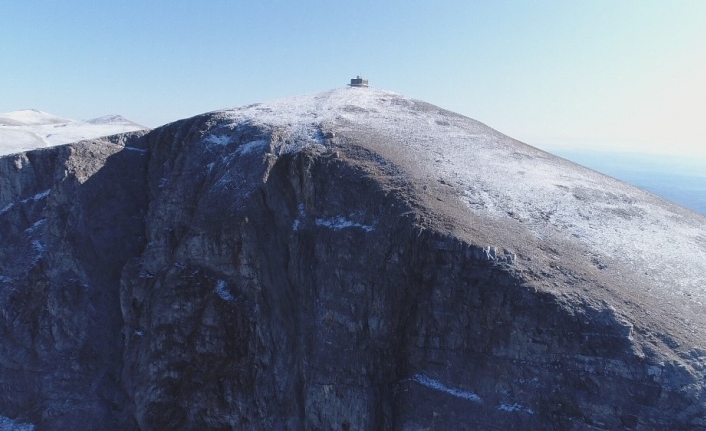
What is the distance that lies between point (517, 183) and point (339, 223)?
1233 cm

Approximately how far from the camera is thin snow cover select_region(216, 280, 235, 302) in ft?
76.2

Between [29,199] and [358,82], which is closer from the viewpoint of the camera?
[29,199]

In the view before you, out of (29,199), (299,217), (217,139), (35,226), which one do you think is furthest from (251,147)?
(29,199)

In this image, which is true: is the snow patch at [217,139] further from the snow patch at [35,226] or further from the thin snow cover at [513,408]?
the thin snow cover at [513,408]

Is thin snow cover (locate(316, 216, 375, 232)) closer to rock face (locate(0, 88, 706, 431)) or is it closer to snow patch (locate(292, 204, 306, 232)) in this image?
rock face (locate(0, 88, 706, 431))

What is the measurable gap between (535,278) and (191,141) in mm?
27353

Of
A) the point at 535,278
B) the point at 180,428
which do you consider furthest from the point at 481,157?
the point at 180,428

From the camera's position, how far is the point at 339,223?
75.3ft

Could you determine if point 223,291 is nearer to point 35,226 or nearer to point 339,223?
point 339,223

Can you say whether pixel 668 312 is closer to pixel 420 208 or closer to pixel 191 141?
pixel 420 208

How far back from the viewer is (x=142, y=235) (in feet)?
101

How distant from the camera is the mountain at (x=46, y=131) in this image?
A: 4444cm

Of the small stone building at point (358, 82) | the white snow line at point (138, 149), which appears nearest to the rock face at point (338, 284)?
the white snow line at point (138, 149)

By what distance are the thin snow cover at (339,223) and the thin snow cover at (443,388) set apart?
8079mm
